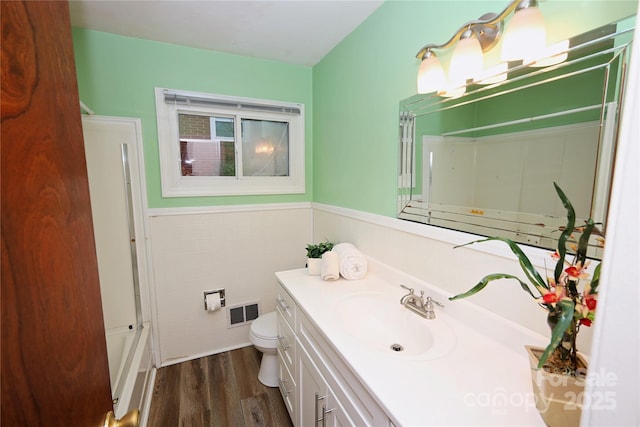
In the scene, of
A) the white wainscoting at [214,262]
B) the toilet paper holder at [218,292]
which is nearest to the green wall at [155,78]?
the white wainscoting at [214,262]

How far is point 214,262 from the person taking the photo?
7.26ft

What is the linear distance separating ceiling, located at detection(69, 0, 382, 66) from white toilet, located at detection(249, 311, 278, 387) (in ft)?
6.49

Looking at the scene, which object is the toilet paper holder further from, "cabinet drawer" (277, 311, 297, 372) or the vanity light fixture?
the vanity light fixture

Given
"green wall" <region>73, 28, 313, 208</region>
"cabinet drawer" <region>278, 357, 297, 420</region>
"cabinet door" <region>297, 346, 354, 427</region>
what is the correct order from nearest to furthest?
"cabinet door" <region>297, 346, 354, 427</region> < "cabinet drawer" <region>278, 357, 297, 420</region> < "green wall" <region>73, 28, 313, 208</region>

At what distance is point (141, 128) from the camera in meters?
1.93

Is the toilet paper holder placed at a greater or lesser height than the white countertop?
lesser

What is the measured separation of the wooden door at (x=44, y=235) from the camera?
0.35m

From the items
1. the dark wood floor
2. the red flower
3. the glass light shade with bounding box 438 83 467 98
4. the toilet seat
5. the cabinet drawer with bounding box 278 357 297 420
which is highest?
the glass light shade with bounding box 438 83 467 98

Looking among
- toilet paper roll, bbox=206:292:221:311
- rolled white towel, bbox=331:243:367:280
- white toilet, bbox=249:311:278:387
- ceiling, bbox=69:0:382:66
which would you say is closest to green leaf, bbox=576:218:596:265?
rolled white towel, bbox=331:243:367:280

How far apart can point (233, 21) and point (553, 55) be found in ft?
5.39

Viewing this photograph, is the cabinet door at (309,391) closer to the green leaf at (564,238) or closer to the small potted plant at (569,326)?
the small potted plant at (569,326)

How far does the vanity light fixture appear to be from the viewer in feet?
2.77

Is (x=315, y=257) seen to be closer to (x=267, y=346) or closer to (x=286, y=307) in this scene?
(x=286, y=307)

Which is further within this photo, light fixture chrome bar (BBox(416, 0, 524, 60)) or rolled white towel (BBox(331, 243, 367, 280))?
rolled white towel (BBox(331, 243, 367, 280))
